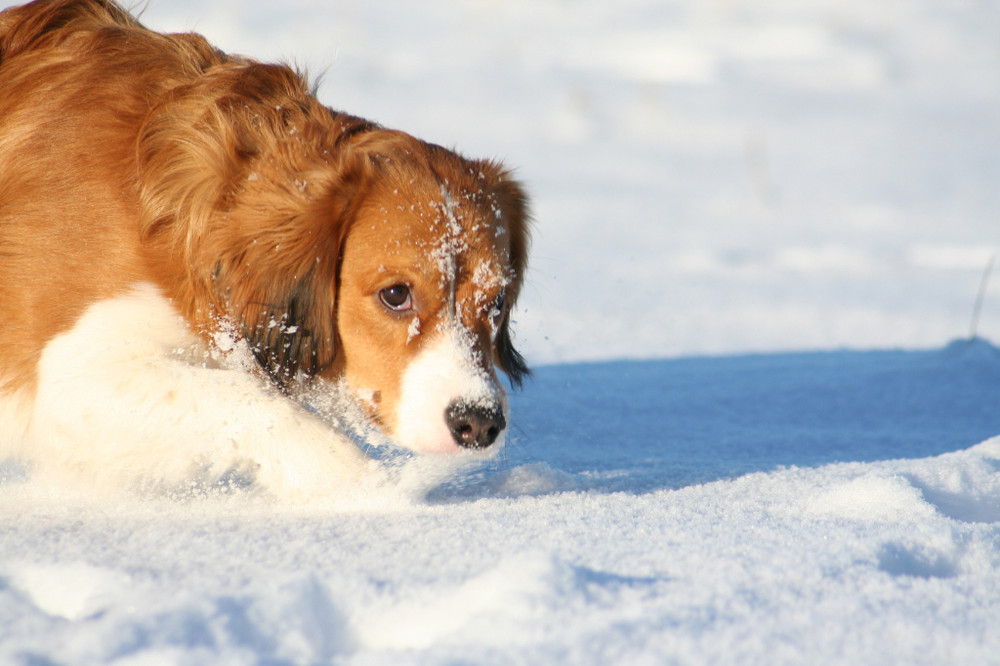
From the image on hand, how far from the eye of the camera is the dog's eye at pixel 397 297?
2.50 metres

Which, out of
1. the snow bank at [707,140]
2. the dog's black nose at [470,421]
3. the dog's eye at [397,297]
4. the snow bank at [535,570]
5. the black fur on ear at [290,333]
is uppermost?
the snow bank at [707,140]

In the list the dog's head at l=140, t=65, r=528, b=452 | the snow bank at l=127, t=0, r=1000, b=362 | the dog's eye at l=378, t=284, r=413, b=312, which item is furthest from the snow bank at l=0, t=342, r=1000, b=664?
the snow bank at l=127, t=0, r=1000, b=362

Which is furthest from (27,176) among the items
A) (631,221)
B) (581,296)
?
(631,221)

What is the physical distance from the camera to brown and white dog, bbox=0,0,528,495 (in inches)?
94.1

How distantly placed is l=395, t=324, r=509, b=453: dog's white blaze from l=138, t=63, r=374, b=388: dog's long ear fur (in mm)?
303

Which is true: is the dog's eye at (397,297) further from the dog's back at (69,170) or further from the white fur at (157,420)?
the dog's back at (69,170)

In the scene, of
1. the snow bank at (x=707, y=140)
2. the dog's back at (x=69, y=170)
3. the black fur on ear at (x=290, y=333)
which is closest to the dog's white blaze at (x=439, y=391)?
the black fur on ear at (x=290, y=333)

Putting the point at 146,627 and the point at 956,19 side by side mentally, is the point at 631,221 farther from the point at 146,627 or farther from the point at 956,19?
the point at 956,19

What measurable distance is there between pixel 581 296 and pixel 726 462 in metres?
2.99

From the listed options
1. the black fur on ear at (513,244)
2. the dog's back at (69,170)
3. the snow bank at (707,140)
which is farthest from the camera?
the snow bank at (707,140)

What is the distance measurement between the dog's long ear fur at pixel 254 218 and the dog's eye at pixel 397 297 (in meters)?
0.16

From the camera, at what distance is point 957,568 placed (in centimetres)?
185

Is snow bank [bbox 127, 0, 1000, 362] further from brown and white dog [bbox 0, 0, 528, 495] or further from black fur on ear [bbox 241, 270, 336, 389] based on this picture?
black fur on ear [bbox 241, 270, 336, 389]

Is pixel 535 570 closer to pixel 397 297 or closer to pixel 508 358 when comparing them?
pixel 397 297
